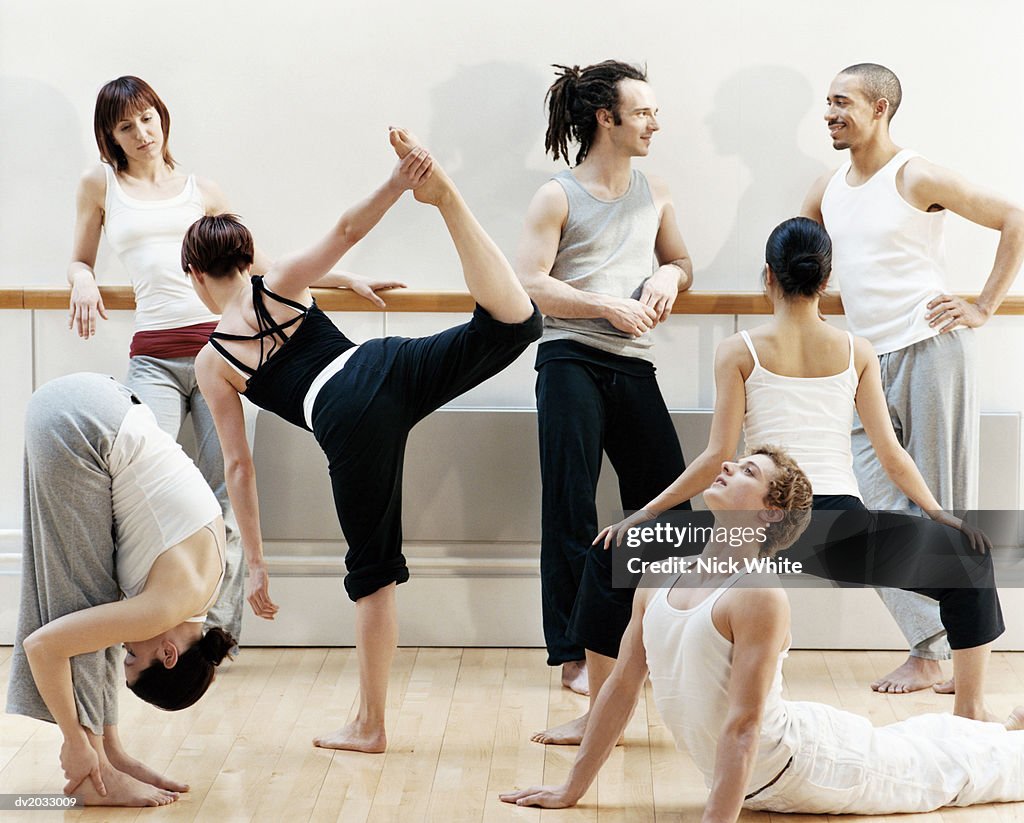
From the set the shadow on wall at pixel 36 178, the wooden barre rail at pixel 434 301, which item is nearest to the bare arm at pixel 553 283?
the wooden barre rail at pixel 434 301

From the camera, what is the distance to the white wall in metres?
3.35

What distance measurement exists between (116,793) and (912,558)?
167cm

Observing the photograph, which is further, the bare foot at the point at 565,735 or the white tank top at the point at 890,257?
the white tank top at the point at 890,257

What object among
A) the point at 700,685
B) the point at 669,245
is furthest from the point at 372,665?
the point at 669,245

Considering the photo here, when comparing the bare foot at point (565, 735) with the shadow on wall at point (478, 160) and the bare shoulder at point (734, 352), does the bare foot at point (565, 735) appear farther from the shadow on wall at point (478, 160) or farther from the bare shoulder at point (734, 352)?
the shadow on wall at point (478, 160)

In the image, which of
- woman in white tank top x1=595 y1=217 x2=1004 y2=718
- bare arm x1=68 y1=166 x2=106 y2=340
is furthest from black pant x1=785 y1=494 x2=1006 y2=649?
bare arm x1=68 y1=166 x2=106 y2=340

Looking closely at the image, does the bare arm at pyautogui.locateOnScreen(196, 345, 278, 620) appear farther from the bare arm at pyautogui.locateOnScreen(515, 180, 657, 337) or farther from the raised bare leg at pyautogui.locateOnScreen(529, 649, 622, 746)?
the bare arm at pyautogui.locateOnScreen(515, 180, 657, 337)

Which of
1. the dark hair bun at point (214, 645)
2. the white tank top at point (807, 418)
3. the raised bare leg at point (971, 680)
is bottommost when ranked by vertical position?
the raised bare leg at point (971, 680)

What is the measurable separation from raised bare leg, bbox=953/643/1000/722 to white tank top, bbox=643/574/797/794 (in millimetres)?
703

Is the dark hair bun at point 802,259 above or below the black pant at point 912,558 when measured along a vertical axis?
above

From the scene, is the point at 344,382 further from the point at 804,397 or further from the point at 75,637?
the point at 804,397

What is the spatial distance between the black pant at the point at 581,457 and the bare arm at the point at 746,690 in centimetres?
95

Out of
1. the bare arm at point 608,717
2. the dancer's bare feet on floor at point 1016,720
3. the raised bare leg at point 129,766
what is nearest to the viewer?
the bare arm at point 608,717

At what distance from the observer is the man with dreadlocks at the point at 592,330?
2975 mm
